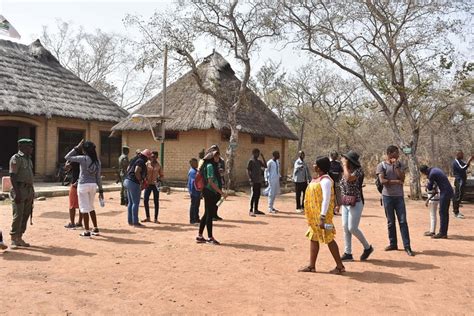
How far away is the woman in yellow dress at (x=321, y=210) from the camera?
5551 mm

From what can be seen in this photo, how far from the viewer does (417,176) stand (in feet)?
53.6

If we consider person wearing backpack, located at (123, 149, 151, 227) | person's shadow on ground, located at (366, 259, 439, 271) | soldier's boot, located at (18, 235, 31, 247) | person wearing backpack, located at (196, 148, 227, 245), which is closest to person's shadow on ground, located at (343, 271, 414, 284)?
person's shadow on ground, located at (366, 259, 439, 271)

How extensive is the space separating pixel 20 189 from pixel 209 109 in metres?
12.5

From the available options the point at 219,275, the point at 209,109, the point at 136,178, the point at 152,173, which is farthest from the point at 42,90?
the point at 219,275

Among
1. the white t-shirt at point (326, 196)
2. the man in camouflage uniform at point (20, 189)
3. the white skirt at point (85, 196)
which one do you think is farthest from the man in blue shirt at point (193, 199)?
the white t-shirt at point (326, 196)

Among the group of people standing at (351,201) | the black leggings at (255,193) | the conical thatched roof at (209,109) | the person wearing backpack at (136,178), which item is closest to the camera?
the group of people standing at (351,201)

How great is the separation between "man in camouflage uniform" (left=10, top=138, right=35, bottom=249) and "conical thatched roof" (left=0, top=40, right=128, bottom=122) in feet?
36.7

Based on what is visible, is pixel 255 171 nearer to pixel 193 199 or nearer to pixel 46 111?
pixel 193 199

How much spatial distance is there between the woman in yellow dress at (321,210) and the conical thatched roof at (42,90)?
1465 centimetres

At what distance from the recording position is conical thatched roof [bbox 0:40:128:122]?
1788cm

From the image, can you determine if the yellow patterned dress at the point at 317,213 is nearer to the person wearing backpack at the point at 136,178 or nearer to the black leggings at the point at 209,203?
the black leggings at the point at 209,203

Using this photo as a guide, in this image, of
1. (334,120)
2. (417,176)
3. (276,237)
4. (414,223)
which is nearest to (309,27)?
(417,176)

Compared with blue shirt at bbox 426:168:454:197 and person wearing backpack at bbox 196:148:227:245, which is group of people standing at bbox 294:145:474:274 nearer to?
blue shirt at bbox 426:168:454:197

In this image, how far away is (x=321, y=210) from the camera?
561 cm
